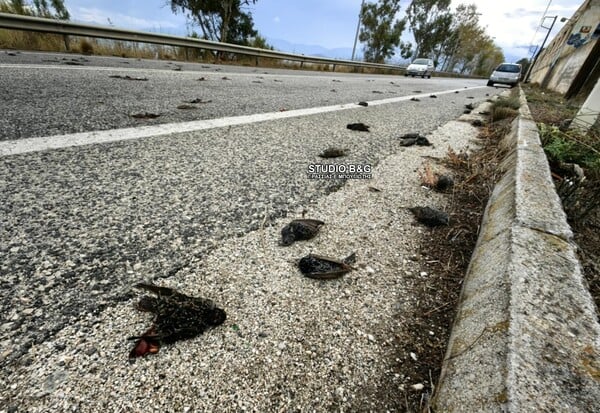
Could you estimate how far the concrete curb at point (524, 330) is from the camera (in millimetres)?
554

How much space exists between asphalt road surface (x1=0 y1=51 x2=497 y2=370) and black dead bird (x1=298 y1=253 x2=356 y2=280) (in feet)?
1.07

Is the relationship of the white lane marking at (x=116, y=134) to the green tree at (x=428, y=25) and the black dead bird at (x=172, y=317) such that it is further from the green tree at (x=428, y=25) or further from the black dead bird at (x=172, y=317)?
the green tree at (x=428, y=25)

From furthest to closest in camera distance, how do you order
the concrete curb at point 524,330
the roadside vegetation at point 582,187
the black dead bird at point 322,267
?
the roadside vegetation at point 582,187, the black dead bird at point 322,267, the concrete curb at point 524,330

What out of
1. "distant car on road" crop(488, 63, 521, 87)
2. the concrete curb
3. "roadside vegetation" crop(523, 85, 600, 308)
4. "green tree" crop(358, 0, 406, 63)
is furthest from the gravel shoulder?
"green tree" crop(358, 0, 406, 63)

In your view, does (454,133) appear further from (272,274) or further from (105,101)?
(105,101)

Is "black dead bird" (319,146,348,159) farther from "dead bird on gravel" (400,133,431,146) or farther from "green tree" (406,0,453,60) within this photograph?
"green tree" (406,0,453,60)

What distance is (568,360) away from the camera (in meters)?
0.61

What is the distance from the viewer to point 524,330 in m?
0.65

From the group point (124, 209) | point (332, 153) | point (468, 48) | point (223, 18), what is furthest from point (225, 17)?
point (468, 48)

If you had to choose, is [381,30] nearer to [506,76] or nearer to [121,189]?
[506,76]

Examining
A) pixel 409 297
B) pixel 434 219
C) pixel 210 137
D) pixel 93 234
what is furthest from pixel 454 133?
pixel 93 234

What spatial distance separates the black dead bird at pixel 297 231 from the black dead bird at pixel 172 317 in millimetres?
439

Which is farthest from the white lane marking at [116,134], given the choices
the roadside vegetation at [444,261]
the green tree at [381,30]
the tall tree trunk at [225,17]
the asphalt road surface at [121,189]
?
the green tree at [381,30]

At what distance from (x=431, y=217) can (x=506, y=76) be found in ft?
68.1
